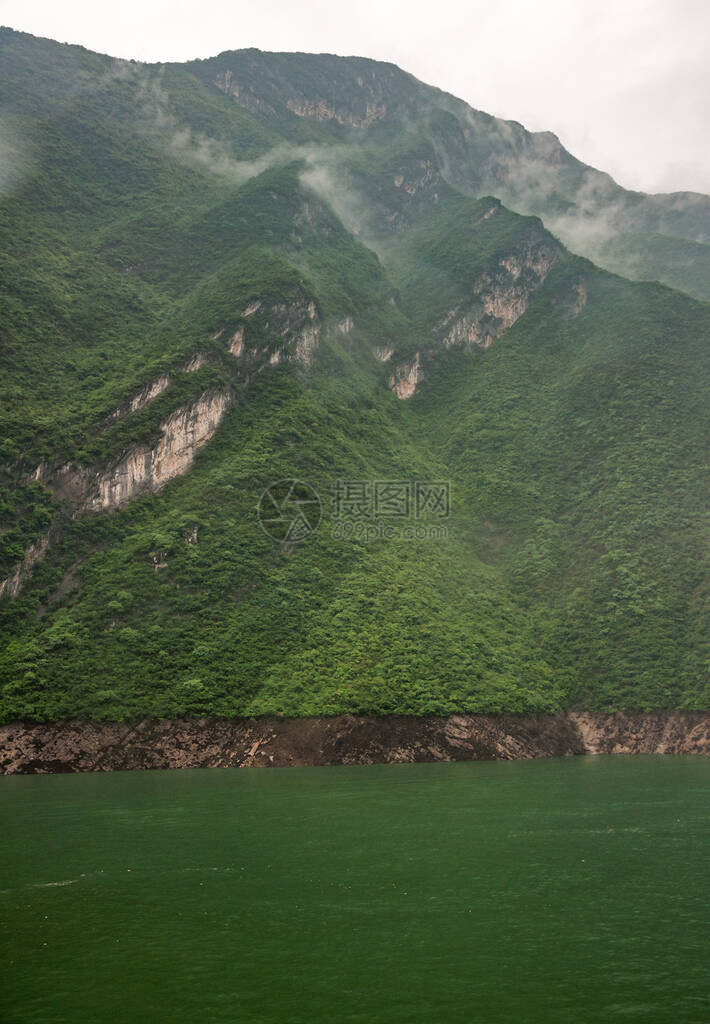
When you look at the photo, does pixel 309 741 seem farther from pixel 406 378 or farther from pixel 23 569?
pixel 406 378

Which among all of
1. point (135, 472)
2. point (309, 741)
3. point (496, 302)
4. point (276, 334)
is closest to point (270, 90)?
point (496, 302)

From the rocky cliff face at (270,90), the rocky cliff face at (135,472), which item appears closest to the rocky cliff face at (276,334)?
the rocky cliff face at (135,472)

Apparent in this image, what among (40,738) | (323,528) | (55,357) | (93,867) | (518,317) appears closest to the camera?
(93,867)

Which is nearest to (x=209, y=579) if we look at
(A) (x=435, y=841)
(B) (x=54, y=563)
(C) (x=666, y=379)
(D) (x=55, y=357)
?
(B) (x=54, y=563)

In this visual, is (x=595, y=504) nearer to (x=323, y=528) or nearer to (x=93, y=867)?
(x=323, y=528)

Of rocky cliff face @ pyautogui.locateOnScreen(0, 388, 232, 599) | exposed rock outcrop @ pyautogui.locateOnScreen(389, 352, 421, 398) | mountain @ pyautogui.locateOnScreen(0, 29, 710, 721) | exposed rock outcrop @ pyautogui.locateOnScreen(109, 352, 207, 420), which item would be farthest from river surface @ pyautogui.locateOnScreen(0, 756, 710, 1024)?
exposed rock outcrop @ pyautogui.locateOnScreen(389, 352, 421, 398)
